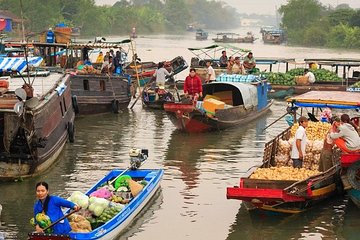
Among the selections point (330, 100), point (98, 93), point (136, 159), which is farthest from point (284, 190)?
point (98, 93)

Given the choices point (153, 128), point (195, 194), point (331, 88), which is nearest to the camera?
point (195, 194)

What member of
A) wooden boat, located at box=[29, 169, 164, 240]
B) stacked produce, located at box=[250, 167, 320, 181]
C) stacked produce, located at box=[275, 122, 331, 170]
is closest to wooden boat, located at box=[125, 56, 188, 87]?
stacked produce, located at box=[275, 122, 331, 170]

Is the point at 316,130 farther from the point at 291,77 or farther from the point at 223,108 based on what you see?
the point at 291,77

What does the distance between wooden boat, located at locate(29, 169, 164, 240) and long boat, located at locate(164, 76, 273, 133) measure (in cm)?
623

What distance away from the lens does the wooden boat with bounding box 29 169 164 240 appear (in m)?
11.5

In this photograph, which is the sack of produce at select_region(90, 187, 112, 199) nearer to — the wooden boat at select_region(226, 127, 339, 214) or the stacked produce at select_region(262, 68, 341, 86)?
the wooden boat at select_region(226, 127, 339, 214)

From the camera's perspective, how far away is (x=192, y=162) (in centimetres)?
1944

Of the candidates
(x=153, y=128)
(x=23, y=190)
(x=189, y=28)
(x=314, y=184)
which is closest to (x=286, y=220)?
(x=314, y=184)

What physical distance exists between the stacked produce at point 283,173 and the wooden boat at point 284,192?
23 centimetres

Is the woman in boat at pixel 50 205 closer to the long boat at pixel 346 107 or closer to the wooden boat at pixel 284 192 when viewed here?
the wooden boat at pixel 284 192

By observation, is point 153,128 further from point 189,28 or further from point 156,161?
point 189,28

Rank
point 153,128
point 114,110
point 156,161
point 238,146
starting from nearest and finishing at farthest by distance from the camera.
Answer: point 156,161 < point 238,146 < point 153,128 < point 114,110

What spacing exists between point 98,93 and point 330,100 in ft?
35.4

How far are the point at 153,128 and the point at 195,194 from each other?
8.35m
